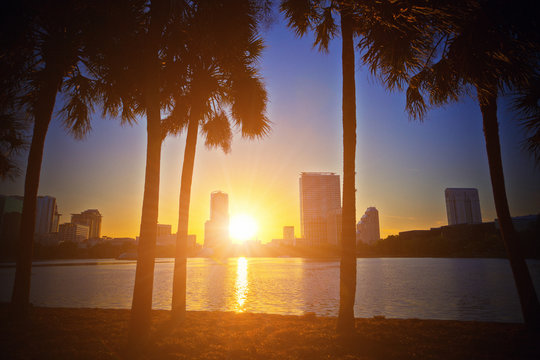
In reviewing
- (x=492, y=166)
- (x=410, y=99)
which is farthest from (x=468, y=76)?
(x=492, y=166)

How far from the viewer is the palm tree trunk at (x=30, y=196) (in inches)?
300

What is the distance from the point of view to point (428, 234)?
5522 inches

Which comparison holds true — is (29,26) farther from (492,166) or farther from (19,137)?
(492,166)

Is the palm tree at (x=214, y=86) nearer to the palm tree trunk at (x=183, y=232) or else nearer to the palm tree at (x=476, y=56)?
the palm tree trunk at (x=183, y=232)

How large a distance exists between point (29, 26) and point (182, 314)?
347 inches

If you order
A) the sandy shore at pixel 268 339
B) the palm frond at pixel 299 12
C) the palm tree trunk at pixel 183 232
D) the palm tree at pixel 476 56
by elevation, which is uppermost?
the palm frond at pixel 299 12

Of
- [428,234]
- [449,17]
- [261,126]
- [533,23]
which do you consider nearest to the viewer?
[533,23]

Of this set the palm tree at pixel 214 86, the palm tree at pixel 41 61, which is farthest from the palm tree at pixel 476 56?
the palm tree at pixel 41 61

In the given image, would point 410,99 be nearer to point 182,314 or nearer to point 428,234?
point 182,314

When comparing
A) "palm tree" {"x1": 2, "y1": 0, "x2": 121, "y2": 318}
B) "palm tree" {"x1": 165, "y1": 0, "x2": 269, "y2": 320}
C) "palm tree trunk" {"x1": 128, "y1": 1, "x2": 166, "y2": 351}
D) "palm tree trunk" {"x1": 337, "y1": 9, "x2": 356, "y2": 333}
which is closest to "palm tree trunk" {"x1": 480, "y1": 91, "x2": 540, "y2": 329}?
"palm tree trunk" {"x1": 337, "y1": 9, "x2": 356, "y2": 333}

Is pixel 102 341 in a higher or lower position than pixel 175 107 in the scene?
lower

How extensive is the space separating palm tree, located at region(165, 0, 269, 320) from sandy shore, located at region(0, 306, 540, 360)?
1707mm

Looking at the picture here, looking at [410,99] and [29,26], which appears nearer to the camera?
[29,26]

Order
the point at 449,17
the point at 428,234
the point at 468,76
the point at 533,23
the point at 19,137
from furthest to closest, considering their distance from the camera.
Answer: the point at 428,234
the point at 19,137
the point at 468,76
the point at 449,17
the point at 533,23
